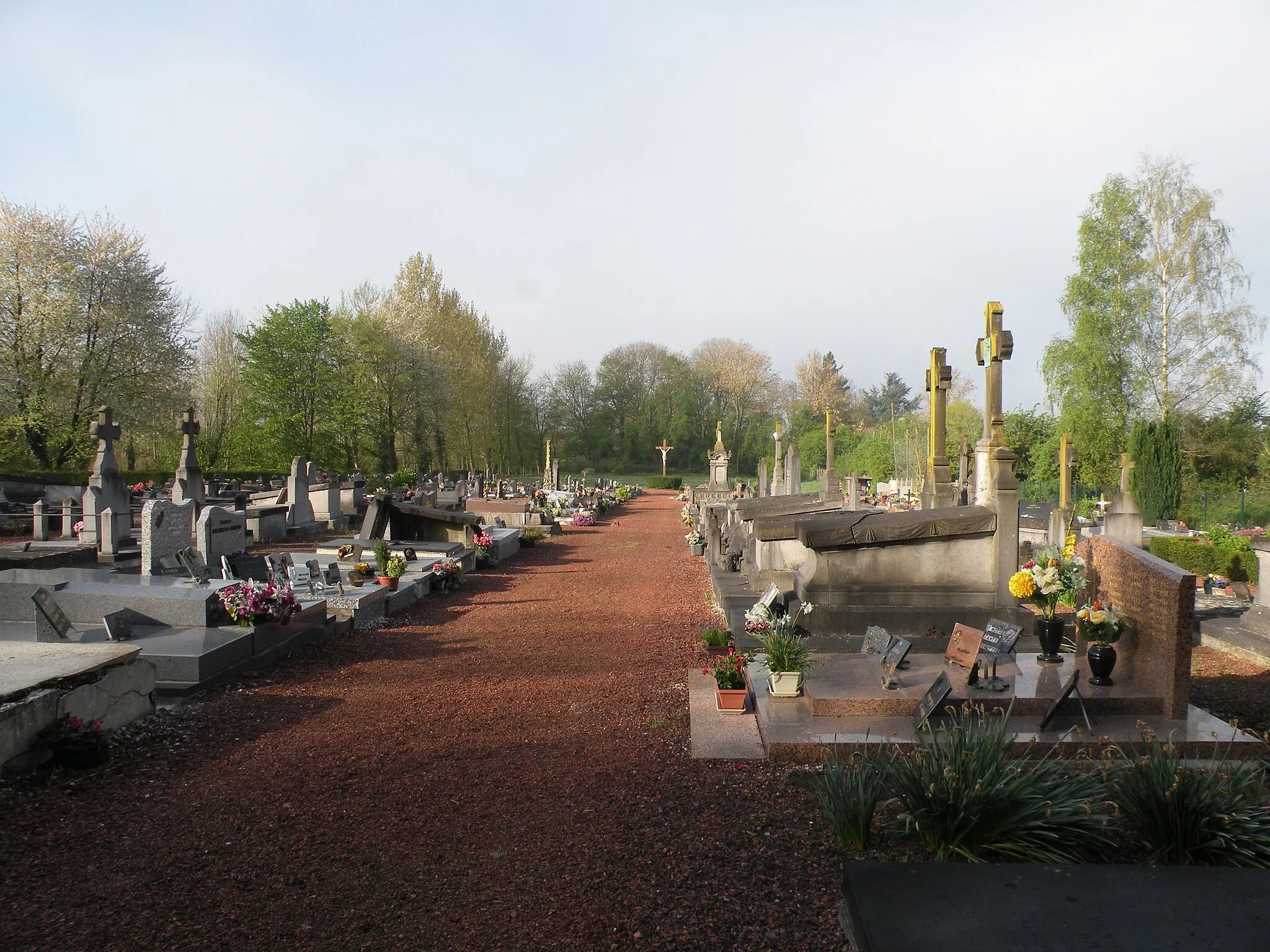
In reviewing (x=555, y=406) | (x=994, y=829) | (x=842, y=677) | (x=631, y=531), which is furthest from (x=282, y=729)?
(x=555, y=406)

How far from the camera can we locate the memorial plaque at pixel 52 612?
7312 mm

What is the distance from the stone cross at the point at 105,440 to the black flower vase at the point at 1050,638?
18798mm

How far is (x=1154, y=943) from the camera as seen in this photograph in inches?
109

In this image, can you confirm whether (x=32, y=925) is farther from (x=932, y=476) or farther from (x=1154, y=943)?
(x=932, y=476)

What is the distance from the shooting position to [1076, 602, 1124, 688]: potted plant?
6235 mm

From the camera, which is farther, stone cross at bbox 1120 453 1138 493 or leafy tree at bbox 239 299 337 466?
leafy tree at bbox 239 299 337 466

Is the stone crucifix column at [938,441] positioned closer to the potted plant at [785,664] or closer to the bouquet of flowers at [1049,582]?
the bouquet of flowers at [1049,582]

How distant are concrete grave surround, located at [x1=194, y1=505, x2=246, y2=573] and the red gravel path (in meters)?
4.97

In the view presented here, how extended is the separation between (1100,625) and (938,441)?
6.67m

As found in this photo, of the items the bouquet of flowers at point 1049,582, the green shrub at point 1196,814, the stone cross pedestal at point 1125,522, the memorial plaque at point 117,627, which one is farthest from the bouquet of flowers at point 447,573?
the stone cross pedestal at point 1125,522

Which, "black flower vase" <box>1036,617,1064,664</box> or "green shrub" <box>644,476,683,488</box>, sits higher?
"green shrub" <box>644,476,683,488</box>

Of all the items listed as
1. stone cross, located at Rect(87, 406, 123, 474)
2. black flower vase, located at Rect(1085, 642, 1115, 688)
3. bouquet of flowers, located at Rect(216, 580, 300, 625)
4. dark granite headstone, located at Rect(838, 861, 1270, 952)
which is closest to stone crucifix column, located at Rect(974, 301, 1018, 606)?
black flower vase, located at Rect(1085, 642, 1115, 688)

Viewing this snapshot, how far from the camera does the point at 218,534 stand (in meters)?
14.3

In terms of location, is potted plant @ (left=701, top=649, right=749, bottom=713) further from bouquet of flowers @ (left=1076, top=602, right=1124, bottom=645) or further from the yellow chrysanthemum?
bouquet of flowers @ (left=1076, top=602, right=1124, bottom=645)
